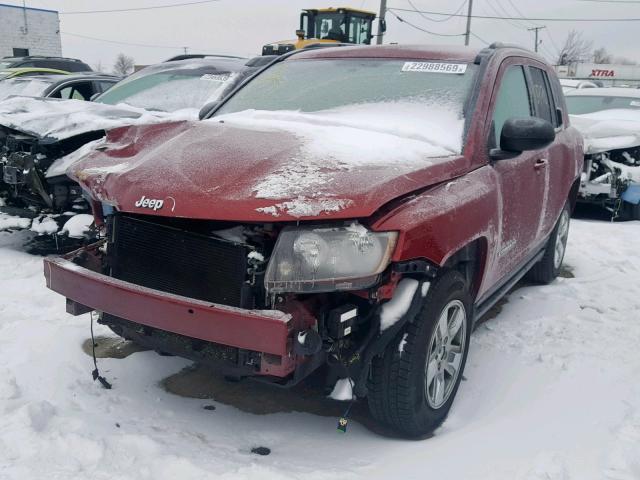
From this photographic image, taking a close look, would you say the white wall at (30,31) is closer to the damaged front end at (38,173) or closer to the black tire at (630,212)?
the damaged front end at (38,173)

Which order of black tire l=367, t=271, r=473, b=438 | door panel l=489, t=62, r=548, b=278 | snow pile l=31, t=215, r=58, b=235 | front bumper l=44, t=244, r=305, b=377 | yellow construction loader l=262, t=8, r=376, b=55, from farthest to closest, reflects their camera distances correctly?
yellow construction loader l=262, t=8, r=376, b=55 → snow pile l=31, t=215, r=58, b=235 → door panel l=489, t=62, r=548, b=278 → black tire l=367, t=271, r=473, b=438 → front bumper l=44, t=244, r=305, b=377

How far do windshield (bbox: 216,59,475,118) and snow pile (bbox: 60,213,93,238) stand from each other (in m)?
1.78

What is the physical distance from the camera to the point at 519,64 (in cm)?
400

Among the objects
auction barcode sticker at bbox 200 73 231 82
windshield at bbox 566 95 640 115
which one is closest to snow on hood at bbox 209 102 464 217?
auction barcode sticker at bbox 200 73 231 82

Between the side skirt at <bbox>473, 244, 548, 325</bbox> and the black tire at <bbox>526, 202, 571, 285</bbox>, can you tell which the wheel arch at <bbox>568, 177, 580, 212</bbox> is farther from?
the side skirt at <bbox>473, 244, 548, 325</bbox>

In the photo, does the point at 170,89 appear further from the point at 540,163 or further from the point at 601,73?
the point at 601,73

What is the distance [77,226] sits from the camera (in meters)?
5.02

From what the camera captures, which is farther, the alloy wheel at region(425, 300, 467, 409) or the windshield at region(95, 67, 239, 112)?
the windshield at region(95, 67, 239, 112)

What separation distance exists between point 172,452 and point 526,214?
8.18ft

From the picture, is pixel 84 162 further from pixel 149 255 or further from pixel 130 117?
pixel 130 117

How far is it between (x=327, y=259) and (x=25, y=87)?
313 inches

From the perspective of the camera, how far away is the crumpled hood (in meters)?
2.35

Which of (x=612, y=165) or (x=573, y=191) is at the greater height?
(x=573, y=191)

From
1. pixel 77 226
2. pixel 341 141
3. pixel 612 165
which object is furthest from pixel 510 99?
pixel 612 165
